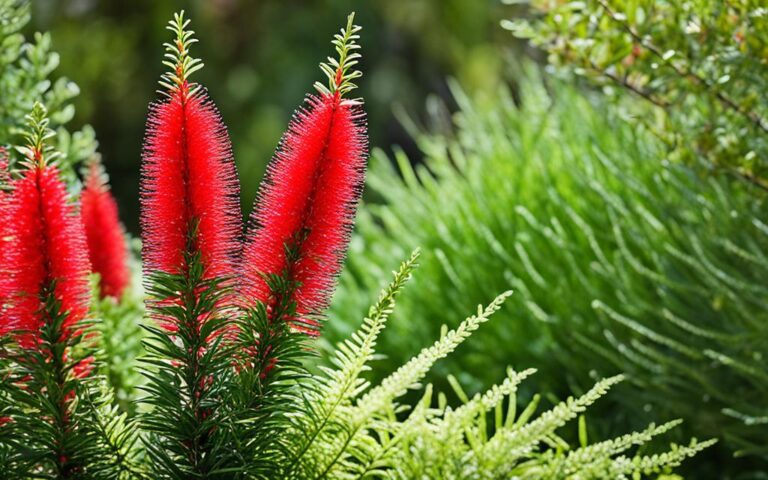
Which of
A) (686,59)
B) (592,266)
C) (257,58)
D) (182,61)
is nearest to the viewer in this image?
(182,61)

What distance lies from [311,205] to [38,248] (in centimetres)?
15

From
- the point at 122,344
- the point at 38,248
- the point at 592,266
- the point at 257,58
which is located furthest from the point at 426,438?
the point at 257,58

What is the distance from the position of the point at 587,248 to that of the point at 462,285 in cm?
16

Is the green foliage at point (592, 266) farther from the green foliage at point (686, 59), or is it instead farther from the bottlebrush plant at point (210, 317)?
the bottlebrush plant at point (210, 317)

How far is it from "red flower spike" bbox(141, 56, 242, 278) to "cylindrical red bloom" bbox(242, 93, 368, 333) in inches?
0.8

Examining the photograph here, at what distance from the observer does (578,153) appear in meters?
1.29

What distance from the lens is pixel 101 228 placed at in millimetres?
832

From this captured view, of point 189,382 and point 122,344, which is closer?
point 189,382

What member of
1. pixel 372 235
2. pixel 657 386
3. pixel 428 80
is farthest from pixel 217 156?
pixel 428 80

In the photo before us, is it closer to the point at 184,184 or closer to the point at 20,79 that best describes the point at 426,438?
the point at 184,184

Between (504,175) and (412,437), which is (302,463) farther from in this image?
(504,175)

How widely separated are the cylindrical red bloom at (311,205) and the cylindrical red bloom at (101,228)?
33cm

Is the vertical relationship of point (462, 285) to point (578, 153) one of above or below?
below

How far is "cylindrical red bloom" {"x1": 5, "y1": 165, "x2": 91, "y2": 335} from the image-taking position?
512mm
